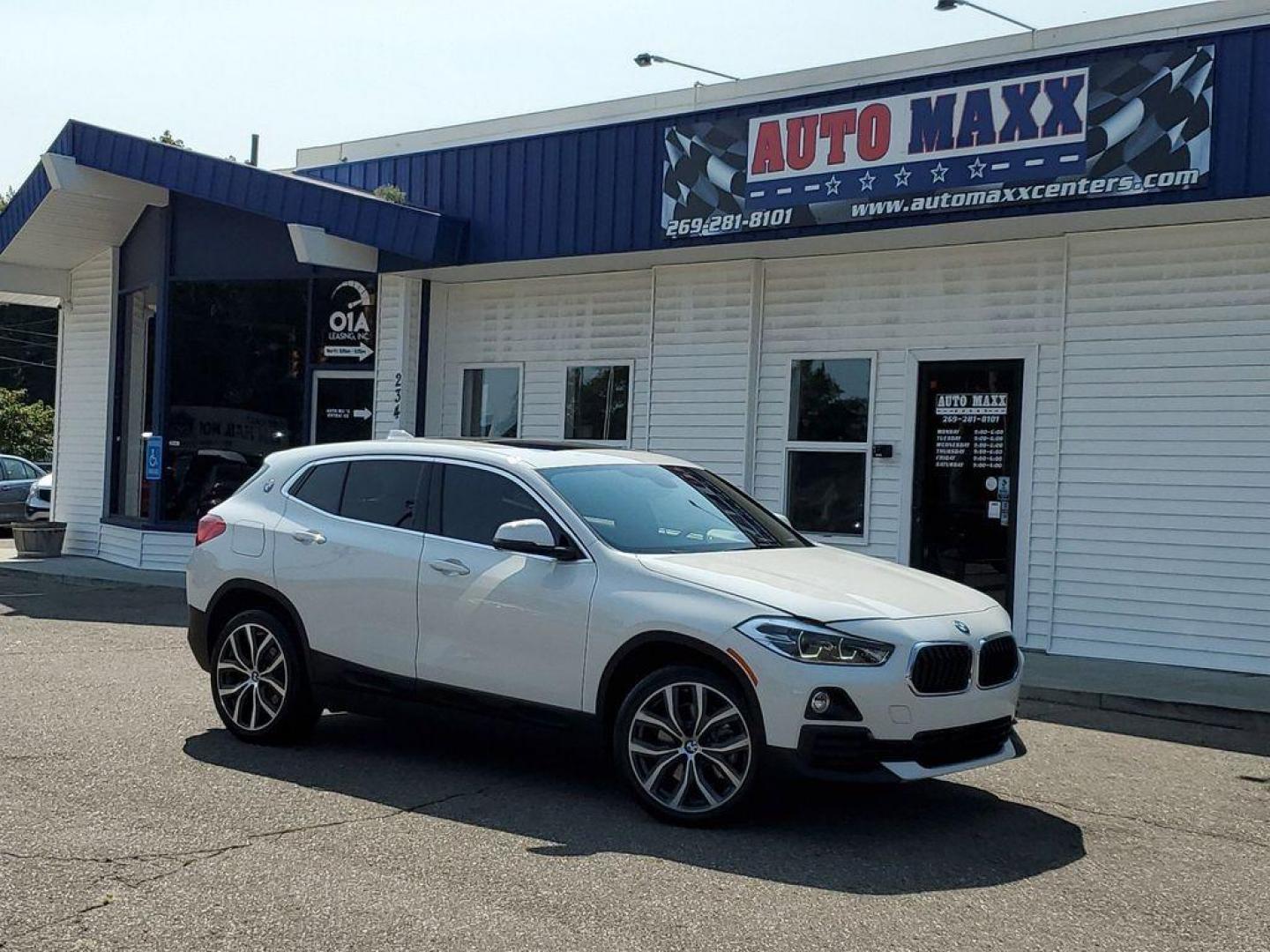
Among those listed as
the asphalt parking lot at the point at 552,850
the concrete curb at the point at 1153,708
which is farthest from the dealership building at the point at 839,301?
the asphalt parking lot at the point at 552,850

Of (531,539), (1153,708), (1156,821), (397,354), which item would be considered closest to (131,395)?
(397,354)

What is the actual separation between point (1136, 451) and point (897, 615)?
20.3ft

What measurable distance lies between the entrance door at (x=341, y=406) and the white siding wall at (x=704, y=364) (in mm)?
3903

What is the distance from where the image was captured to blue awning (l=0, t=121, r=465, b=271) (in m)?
14.9

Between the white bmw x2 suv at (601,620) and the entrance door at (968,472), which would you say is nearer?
the white bmw x2 suv at (601,620)

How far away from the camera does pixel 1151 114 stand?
10.4 meters

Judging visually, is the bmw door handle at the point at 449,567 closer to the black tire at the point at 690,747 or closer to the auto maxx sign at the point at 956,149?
the black tire at the point at 690,747

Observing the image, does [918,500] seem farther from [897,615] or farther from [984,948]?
[984,948]

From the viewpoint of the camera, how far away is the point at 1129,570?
37.6 ft

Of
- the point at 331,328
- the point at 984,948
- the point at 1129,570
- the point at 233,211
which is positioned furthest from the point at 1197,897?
the point at 233,211

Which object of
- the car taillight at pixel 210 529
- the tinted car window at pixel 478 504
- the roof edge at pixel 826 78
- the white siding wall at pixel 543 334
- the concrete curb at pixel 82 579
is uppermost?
the roof edge at pixel 826 78

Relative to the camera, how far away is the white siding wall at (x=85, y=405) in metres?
19.0

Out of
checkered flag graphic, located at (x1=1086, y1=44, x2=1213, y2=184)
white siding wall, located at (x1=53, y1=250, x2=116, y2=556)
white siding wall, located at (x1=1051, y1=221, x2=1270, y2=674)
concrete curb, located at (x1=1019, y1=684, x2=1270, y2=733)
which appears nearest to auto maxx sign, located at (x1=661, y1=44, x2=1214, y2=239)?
checkered flag graphic, located at (x1=1086, y1=44, x2=1213, y2=184)

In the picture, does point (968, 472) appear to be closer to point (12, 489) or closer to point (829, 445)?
point (829, 445)
